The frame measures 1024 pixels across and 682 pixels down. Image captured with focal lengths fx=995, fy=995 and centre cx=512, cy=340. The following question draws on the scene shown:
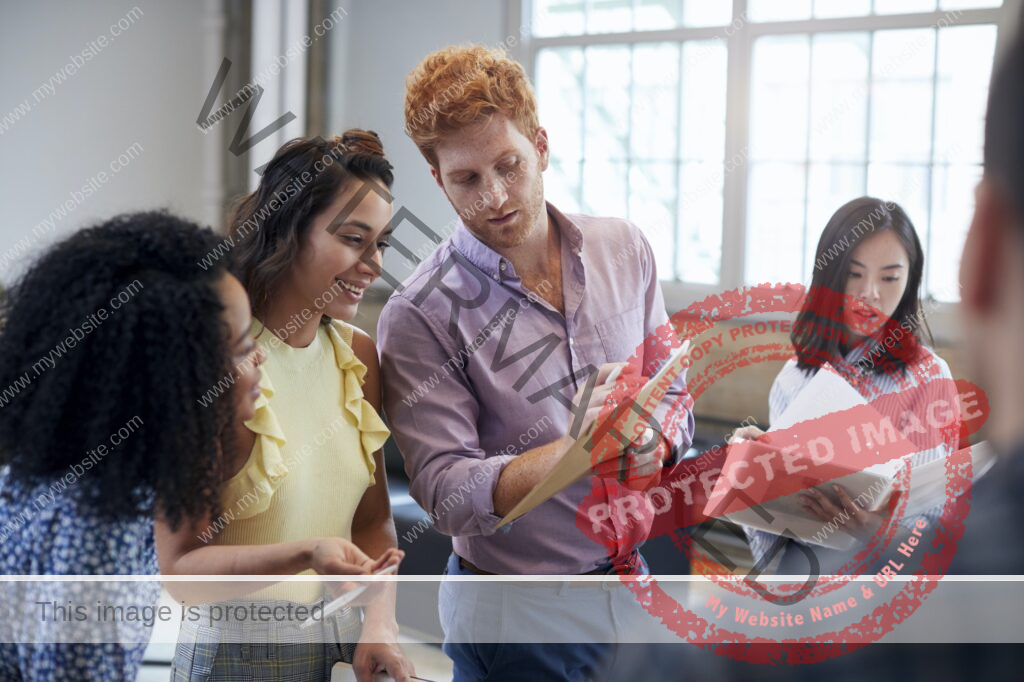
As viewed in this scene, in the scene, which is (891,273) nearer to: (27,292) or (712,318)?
(27,292)

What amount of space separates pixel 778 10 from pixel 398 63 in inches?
83.8

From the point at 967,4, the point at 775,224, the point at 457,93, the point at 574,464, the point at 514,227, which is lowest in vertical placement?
the point at 574,464

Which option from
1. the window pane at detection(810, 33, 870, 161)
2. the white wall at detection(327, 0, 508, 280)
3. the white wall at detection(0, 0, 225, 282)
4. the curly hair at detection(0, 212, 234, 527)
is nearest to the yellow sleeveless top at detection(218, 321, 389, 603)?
the curly hair at detection(0, 212, 234, 527)

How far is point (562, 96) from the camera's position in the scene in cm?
529

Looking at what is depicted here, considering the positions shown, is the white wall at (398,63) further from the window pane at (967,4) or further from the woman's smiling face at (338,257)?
the woman's smiling face at (338,257)

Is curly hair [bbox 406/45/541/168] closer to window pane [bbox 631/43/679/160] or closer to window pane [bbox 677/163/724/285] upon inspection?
window pane [bbox 677/163/724/285]

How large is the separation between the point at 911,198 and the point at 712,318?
0.98 metres

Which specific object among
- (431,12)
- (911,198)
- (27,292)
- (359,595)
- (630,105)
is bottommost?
(359,595)

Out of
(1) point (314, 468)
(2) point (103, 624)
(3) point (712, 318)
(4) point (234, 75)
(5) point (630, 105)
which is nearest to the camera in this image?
(2) point (103, 624)

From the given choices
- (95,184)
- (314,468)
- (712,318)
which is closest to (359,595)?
(314,468)

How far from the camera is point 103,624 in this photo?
40.9 inches

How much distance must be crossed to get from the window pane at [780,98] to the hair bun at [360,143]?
336cm

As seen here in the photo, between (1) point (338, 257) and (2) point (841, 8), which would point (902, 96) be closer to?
(2) point (841, 8)

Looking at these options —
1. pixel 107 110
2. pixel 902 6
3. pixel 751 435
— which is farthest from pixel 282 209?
pixel 107 110
